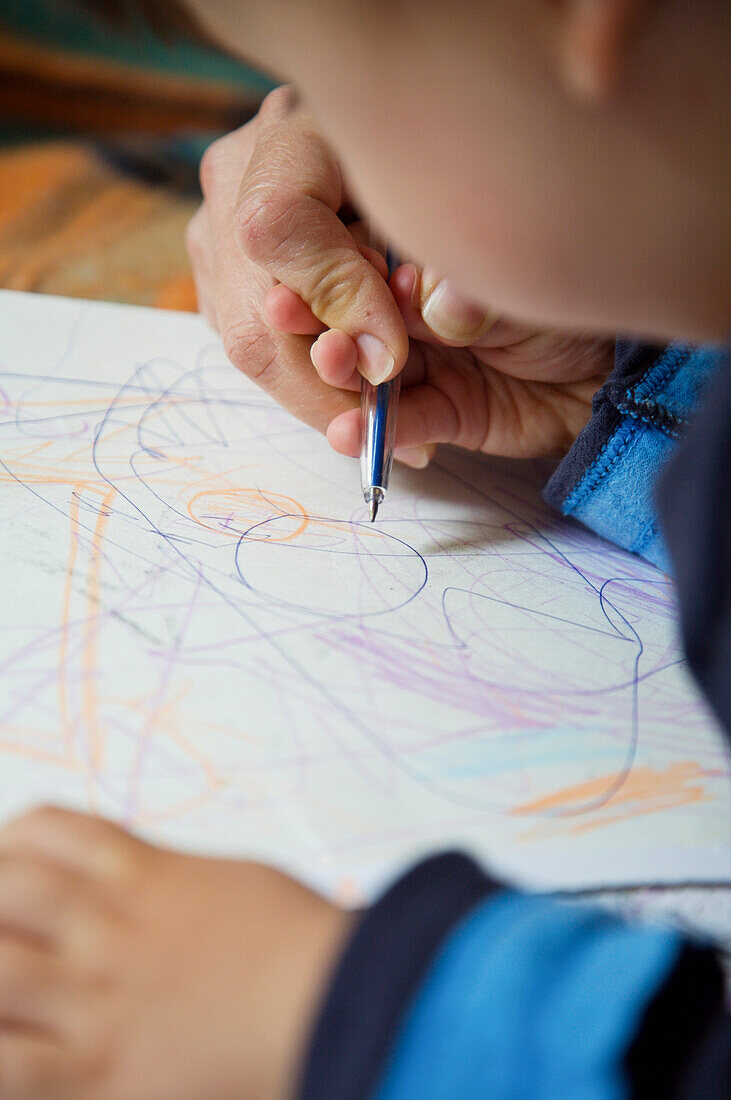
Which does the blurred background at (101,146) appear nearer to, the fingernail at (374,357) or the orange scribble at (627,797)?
the fingernail at (374,357)

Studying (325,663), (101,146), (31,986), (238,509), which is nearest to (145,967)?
(31,986)

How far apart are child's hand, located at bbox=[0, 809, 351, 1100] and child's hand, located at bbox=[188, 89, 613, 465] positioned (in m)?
0.32

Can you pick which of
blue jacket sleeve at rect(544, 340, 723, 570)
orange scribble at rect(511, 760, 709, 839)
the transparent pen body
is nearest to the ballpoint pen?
the transparent pen body

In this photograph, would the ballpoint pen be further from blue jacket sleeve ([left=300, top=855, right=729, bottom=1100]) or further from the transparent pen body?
blue jacket sleeve ([left=300, top=855, right=729, bottom=1100])

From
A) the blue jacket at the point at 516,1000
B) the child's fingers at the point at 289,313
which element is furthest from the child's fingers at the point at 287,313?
the blue jacket at the point at 516,1000

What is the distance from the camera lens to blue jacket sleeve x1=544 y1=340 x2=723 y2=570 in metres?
0.48

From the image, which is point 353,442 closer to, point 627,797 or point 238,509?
point 238,509

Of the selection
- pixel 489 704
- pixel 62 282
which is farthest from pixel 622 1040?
pixel 62 282

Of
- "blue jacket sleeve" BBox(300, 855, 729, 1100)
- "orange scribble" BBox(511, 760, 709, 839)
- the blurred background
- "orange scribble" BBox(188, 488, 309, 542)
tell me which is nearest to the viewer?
"blue jacket sleeve" BBox(300, 855, 729, 1100)

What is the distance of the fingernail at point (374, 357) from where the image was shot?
0.52 meters

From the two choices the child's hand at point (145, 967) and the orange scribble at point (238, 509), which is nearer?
the child's hand at point (145, 967)

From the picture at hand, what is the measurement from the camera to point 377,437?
51cm

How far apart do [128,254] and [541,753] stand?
65 centimetres

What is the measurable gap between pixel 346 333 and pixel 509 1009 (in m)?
0.40
